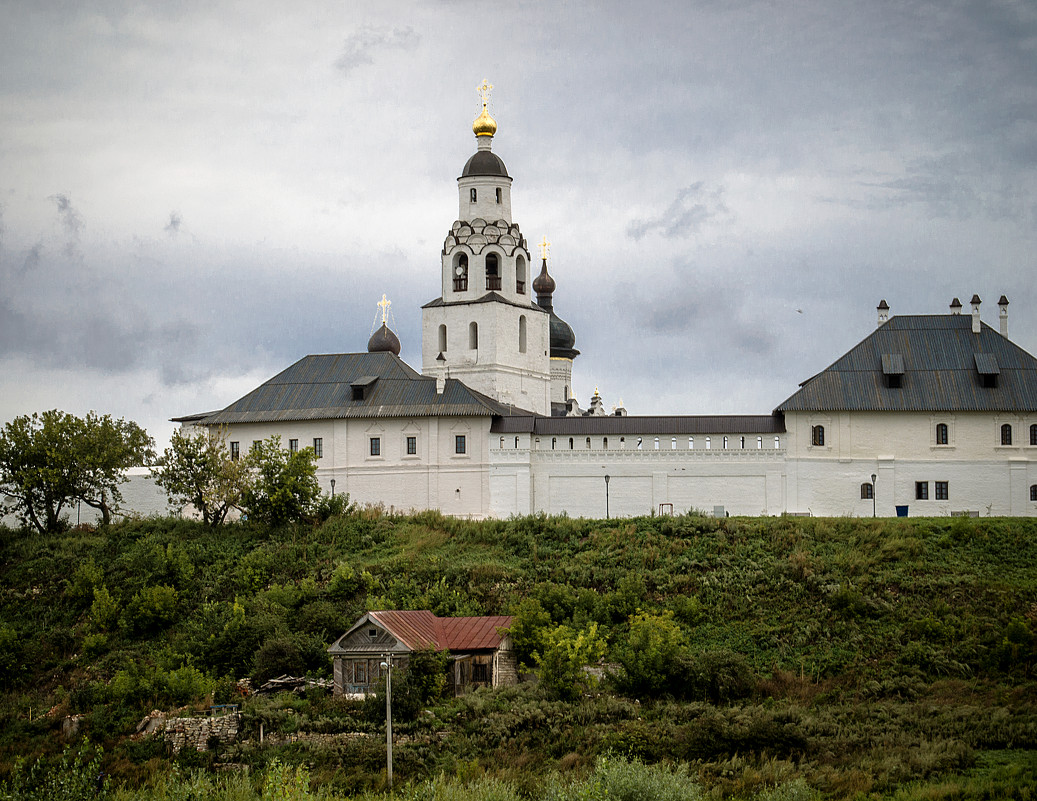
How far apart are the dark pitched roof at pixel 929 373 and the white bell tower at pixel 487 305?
12.1 meters

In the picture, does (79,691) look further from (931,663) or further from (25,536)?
(931,663)

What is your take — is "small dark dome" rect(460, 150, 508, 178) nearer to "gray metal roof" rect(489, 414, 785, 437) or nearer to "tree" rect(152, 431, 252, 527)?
"gray metal roof" rect(489, 414, 785, 437)

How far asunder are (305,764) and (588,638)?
7.37m

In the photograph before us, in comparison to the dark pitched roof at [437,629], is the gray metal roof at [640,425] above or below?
above

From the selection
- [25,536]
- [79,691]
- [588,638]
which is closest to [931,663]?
[588,638]

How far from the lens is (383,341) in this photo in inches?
2265

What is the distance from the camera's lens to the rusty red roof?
1280 inches

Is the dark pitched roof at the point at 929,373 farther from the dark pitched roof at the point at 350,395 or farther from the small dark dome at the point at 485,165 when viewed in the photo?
the small dark dome at the point at 485,165

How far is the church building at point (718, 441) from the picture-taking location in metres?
46.5

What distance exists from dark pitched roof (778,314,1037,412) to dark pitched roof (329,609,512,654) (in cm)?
1647

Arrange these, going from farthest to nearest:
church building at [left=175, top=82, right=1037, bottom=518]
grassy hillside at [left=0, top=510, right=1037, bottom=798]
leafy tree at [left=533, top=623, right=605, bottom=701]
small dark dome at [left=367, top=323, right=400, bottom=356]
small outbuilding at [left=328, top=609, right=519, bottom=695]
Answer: small dark dome at [left=367, top=323, right=400, bottom=356] < church building at [left=175, top=82, right=1037, bottom=518] < small outbuilding at [left=328, top=609, right=519, bottom=695] < leafy tree at [left=533, top=623, right=605, bottom=701] < grassy hillside at [left=0, top=510, right=1037, bottom=798]

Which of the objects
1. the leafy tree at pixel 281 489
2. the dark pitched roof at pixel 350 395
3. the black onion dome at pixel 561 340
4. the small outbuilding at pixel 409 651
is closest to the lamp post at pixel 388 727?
the small outbuilding at pixel 409 651

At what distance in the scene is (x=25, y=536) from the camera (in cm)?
4556

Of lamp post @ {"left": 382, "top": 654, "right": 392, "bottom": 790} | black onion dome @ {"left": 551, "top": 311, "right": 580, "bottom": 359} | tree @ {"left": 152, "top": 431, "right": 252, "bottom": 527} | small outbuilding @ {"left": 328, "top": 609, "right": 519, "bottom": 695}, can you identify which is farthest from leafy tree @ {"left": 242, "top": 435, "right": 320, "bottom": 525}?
black onion dome @ {"left": 551, "top": 311, "right": 580, "bottom": 359}
